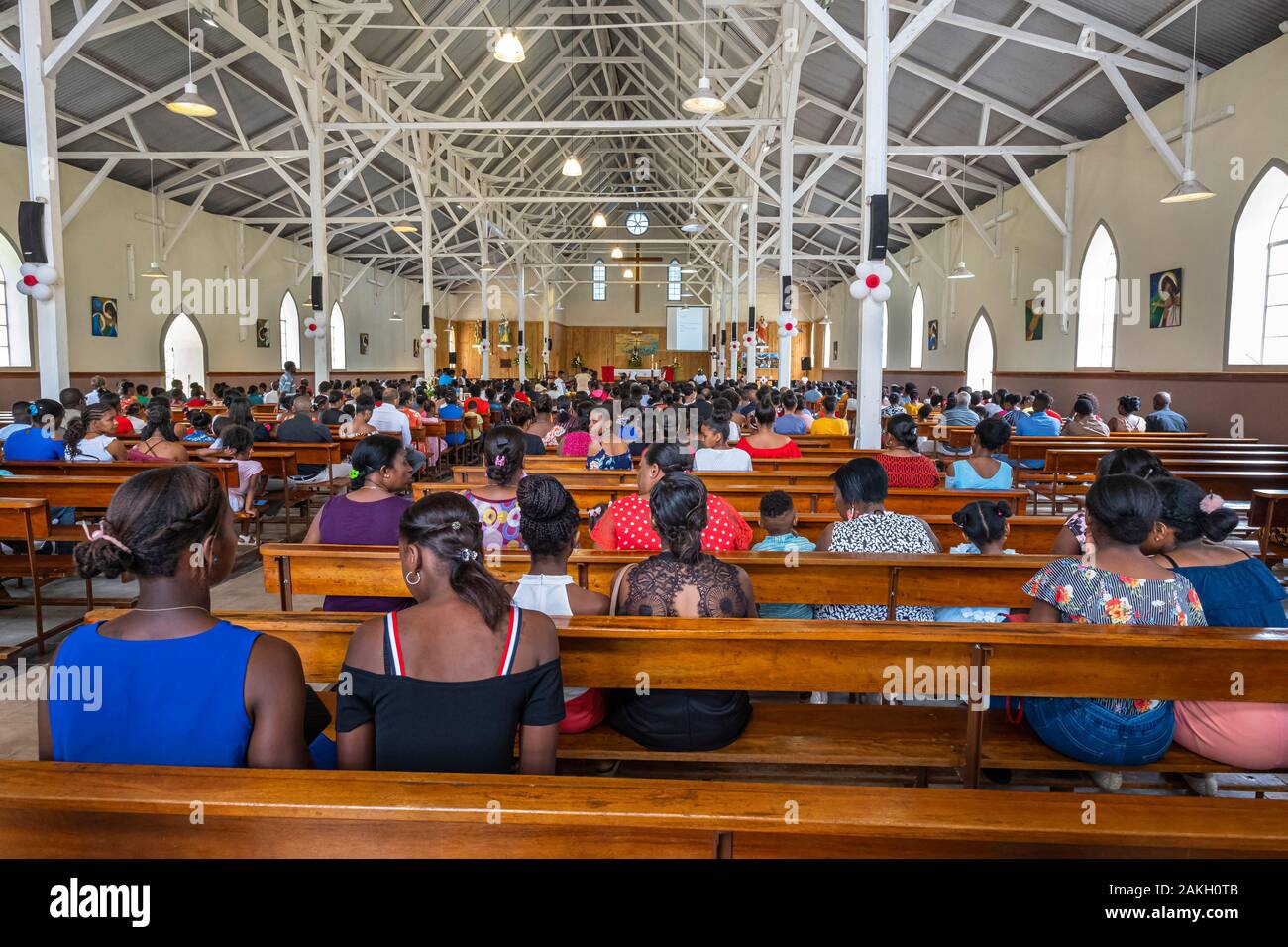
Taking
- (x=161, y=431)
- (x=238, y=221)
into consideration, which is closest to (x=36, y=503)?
(x=161, y=431)

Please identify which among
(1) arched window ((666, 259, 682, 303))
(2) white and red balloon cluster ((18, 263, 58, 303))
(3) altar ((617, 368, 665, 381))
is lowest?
(2) white and red balloon cluster ((18, 263, 58, 303))

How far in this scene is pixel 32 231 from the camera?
685 centimetres

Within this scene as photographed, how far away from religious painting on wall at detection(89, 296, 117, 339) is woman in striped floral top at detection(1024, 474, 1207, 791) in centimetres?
1496

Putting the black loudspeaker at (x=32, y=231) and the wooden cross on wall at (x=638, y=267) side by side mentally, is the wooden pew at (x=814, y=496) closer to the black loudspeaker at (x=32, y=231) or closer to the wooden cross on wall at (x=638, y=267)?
the black loudspeaker at (x=32, y=231)

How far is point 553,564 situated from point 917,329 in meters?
20.5

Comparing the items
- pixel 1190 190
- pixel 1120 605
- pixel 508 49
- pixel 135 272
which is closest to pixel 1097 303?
pixel 1190 190

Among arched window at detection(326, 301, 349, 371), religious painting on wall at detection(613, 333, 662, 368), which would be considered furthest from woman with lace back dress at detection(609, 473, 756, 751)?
religious painting on wall at detection(613, 333, 662, 368)

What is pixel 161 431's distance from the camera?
221 inches

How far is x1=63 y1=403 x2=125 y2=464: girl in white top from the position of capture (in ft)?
17.9

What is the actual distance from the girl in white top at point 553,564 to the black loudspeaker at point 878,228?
5.43m

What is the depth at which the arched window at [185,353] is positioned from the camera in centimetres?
1633

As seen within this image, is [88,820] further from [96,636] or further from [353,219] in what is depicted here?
[353,219]

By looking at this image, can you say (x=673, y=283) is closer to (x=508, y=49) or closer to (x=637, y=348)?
(x=637, y=348)

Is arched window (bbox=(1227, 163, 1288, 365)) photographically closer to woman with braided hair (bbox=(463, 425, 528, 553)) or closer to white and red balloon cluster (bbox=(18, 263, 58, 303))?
woman with braided hair (bbox=(463, 425, 528, 553))
